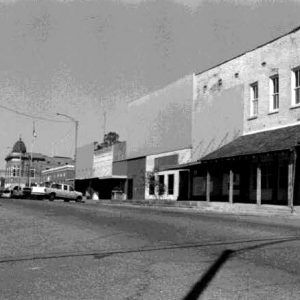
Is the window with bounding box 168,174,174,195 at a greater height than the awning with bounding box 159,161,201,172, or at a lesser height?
lesser

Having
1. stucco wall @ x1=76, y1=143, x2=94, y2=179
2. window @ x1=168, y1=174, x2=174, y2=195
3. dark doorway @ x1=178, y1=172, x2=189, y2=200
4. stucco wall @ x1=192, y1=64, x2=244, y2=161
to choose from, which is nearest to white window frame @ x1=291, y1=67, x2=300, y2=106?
stucco wall @ x1=192, y1=64, x2=244, y2=161

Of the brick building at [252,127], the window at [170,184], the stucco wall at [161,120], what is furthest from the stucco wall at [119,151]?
the brick building at [252,127]

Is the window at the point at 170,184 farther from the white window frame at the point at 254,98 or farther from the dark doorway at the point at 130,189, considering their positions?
the white window frame at the point at 254,98

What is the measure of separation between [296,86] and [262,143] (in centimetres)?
354

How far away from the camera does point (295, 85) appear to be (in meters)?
30.5

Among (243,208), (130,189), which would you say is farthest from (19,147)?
(243,208)

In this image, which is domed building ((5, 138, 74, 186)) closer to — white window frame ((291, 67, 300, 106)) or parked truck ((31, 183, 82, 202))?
parked truck ((31, 183, 82, 202))

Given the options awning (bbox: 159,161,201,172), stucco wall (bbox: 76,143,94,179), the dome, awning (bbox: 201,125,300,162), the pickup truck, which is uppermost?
the dome

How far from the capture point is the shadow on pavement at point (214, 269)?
7219mm

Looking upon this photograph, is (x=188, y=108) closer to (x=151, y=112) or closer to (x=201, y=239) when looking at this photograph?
(x=151, y=112)

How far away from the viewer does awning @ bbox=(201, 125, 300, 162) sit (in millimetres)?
26845

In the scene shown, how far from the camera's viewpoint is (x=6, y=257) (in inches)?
429

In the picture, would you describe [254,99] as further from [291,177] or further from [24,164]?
[24,164]

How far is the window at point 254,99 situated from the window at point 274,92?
1654mm
